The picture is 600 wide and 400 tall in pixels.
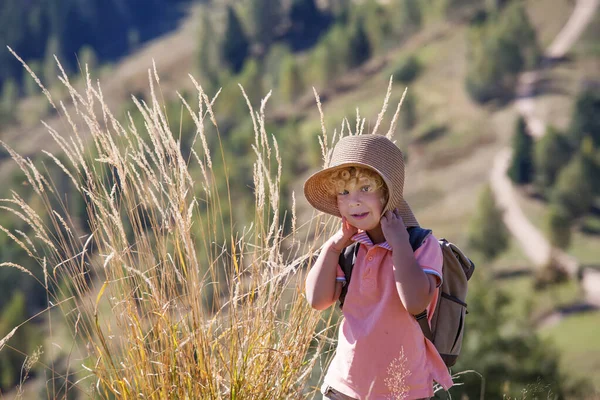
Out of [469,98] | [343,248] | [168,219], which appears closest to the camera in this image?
[343,248]

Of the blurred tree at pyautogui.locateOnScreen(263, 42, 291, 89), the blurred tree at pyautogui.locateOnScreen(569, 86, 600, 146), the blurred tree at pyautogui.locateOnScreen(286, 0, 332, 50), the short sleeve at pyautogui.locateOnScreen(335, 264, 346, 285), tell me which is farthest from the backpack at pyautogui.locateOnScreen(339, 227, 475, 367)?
the blurred tree at pyautogui.locateOnScreen(286, 0, 332, 50)

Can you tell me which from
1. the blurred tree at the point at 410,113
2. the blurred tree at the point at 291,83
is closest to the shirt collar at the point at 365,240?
the blurred tree at the point at 410,113

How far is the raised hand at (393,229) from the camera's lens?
1.97m

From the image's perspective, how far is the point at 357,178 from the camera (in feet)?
6.83

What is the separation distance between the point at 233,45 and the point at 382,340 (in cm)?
8716

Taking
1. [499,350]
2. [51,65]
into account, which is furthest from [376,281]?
[51,65]

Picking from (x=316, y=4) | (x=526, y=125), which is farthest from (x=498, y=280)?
(x=316, y=4)

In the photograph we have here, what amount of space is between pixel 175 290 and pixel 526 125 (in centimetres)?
5613

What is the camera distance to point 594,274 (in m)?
42.4

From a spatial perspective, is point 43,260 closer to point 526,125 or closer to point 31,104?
point 526,125

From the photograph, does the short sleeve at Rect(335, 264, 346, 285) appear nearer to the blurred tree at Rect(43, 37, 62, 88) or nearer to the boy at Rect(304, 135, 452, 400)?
the boy at Rect(304, 135, 452, 400)

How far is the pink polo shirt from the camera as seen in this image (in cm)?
199

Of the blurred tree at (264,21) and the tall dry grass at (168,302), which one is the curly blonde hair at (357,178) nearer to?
the tall dry grass at (168,302)

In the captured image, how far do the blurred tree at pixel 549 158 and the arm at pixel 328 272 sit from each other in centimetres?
5034
